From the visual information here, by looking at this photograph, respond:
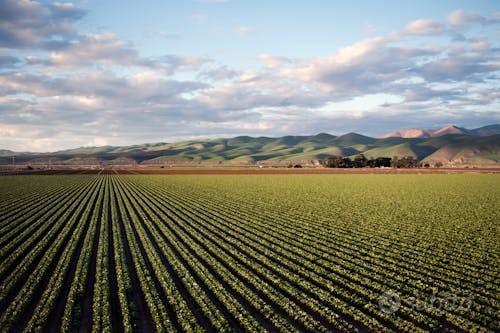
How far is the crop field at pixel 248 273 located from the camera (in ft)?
42.6

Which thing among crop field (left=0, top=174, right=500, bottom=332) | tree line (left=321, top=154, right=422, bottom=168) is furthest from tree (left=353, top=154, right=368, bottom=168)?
crop field (left=0, top=174, right=500, bottom=332)

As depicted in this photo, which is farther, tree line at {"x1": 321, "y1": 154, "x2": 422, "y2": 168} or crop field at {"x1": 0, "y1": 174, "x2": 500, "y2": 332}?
tree line at {"x1": 321, "y1": 154, "x2": 422, "y2": 168}

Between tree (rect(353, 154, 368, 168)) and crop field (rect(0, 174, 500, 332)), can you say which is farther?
tree (rect(353, 154, 368, 168))

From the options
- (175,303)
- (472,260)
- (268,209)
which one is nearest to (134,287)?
(175,303)

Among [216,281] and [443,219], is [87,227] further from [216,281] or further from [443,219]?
[443,219]

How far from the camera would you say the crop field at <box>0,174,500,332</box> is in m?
13.0

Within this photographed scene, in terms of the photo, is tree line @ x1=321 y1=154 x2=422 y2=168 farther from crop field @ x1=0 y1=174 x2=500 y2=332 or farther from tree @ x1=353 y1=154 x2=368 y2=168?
crop field @ x1=0 y1=174 x2=500 y2=332

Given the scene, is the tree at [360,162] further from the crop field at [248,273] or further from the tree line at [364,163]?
the crop field at [248,273]

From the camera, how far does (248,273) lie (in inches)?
683

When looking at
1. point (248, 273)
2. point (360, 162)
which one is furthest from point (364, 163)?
point (248, 273)

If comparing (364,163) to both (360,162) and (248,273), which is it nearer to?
(360,162)

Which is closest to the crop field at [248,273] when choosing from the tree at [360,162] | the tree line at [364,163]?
the tree at [360,162]

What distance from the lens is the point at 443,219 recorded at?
1319 inches

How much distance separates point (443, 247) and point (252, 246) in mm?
12323
